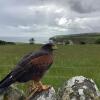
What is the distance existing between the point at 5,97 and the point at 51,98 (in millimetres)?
850

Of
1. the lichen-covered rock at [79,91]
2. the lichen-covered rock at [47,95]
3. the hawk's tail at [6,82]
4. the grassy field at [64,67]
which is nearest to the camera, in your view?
the hawk's tail at [6,82]

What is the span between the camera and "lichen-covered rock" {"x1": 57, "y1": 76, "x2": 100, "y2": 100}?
8.29 m

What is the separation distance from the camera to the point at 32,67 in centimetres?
844

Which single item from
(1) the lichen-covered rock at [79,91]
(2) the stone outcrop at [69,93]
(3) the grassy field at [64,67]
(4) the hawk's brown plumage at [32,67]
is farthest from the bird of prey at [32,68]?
(3) the grassy field at [64,67]

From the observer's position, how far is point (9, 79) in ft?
26.8

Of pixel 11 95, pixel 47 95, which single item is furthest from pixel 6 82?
pixel 47 95

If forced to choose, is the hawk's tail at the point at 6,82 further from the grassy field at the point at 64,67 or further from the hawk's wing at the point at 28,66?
the grassy field at the point at 64,67

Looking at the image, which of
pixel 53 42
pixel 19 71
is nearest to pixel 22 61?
pixel 19 71

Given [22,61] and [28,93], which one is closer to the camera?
[22,61]

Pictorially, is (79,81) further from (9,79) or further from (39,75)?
(9,79)

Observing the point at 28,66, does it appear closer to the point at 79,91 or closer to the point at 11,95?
the point at 11,95

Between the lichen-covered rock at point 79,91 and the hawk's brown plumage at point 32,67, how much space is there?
0.54 m

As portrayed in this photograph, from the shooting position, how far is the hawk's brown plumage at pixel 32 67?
8.20 meters

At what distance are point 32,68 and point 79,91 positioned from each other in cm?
95
